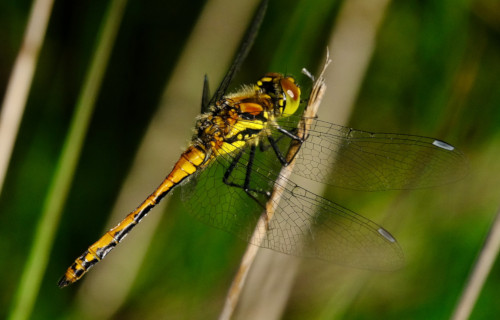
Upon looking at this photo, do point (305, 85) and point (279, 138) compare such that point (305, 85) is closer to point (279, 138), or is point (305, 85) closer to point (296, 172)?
point (279, 138)

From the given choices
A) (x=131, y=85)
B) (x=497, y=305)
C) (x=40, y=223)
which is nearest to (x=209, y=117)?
(x=131, y=85)

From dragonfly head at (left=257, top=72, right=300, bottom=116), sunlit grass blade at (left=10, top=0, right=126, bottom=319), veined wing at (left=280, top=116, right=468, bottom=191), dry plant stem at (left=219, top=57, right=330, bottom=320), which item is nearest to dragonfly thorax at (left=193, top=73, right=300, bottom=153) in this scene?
dragonfly head at (left=257, top=72, right=300, bottom=116)

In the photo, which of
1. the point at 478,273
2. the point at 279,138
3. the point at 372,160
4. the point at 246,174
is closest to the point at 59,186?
the point at 246,174

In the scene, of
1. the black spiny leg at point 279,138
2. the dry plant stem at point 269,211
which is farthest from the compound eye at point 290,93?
the dry plant stem at point 269,211

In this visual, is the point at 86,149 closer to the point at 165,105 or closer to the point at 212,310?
the point at 165,105

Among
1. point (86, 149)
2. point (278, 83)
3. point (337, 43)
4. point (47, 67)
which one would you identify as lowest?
point (86, 149)

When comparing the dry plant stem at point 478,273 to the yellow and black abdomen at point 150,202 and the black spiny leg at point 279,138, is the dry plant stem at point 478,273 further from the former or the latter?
the yellow and black abdomen at point 150,202
